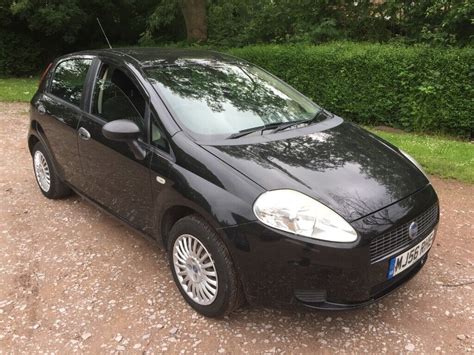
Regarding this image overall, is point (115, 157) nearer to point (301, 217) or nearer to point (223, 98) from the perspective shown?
point (223, 98)

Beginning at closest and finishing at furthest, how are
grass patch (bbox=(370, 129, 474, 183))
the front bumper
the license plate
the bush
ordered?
the front bumper → the license plate → grass patch (bbox=(370, 129, 474, 183)) → the bush

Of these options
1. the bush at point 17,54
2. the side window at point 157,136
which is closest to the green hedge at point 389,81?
the side window at point 157,136

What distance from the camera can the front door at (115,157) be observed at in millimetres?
3386

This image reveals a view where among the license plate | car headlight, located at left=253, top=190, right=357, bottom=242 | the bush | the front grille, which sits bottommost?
the bush

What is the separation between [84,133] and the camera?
3928mm

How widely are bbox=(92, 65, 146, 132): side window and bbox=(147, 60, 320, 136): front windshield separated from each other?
0.65 ft

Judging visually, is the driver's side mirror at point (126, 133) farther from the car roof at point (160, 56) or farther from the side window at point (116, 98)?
the car roof at point (160, 56)

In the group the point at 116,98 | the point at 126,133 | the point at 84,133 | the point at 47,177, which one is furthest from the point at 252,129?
the point at 47,177

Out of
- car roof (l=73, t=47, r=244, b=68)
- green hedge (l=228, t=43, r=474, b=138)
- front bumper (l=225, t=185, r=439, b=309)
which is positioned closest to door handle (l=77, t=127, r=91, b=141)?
car roof (l=73, t=47, r=244, b=68)

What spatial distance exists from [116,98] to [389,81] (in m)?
5.95

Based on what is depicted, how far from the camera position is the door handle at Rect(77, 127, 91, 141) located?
3884 mm

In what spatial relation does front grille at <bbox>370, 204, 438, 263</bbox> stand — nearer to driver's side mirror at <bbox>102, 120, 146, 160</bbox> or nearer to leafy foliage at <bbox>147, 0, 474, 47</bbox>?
driver's side mirror at <bbox>102, 120, 146, 160</bbox>

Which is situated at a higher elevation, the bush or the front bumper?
the front bumper

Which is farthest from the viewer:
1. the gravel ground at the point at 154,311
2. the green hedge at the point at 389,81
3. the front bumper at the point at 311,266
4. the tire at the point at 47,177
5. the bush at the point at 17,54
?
the bush at the point at 17,54
